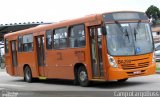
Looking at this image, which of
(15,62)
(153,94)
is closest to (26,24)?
(15,62)

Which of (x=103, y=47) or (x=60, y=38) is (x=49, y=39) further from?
(x=103, y=47)

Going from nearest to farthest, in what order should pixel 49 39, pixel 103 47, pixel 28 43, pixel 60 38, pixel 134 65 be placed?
1. pixel 103 47
2. pixel 134 65
3. pixel 60 38
4. pixel 49 39
5. pixel 28 43

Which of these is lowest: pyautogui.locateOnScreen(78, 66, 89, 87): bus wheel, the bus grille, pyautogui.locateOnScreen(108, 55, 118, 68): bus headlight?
pyautogui.locateOnScreen(78, 66, 89, 87): bus wheel

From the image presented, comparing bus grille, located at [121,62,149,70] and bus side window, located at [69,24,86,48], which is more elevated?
bus side window, located at [69,24,86,48]

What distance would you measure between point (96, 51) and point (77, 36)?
1.48m

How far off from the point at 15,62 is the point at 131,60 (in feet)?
35.6

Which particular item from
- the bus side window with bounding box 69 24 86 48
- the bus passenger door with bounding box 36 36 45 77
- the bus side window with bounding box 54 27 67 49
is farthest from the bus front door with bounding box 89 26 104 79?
the bus passenger door with bounding box 36 36 45 77

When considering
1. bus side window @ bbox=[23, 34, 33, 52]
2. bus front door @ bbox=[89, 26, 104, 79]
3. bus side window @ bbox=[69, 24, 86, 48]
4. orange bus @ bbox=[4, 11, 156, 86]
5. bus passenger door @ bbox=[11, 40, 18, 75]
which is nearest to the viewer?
orange bus @ bbox=[4, 11, 156, 86]

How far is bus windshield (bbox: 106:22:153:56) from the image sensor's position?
55.8 feet

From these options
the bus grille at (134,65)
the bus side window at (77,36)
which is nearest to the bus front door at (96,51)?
the bus side window at (77,36)

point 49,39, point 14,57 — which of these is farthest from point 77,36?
point 14,57

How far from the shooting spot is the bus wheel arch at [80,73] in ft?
60.6

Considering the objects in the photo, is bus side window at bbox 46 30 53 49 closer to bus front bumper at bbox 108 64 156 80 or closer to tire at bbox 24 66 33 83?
tire at bbox 24 66 33 83

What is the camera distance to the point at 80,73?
18.9m
